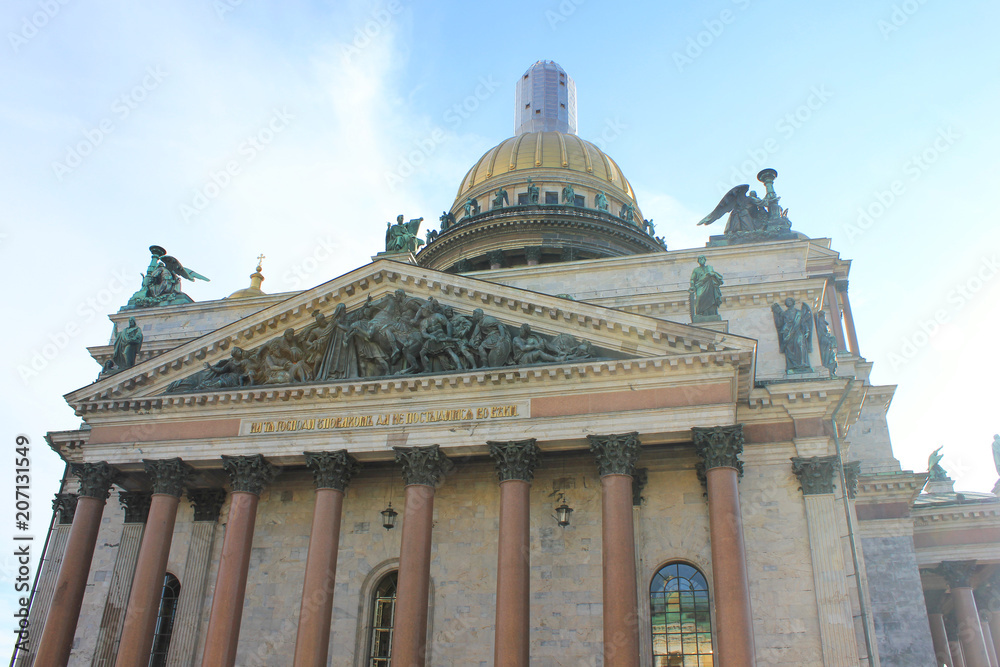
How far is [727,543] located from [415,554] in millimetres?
7093

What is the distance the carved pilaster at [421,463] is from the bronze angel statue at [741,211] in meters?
13.3

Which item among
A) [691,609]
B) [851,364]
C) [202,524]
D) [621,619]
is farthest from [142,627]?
[851,364]

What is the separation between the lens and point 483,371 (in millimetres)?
21234

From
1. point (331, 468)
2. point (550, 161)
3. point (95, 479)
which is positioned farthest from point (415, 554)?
point (550, 161)

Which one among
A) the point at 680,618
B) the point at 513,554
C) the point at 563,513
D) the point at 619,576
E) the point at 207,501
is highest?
the point at 207,501

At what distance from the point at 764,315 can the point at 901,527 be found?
957 cm

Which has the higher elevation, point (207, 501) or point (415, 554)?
point (207, 501)

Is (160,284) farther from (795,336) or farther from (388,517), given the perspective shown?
(795,336)

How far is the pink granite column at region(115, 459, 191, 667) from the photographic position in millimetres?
20844

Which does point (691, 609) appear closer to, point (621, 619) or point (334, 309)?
point (621, 619)

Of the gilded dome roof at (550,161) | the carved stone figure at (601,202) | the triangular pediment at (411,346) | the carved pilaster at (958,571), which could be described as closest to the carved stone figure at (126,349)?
the triangular pediment at (411,346)

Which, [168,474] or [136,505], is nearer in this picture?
[168,474]

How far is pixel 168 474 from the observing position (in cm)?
2295

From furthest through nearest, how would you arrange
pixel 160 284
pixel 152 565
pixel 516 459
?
pixel 160 284 < pixel 152 565 < pixel 516 459
